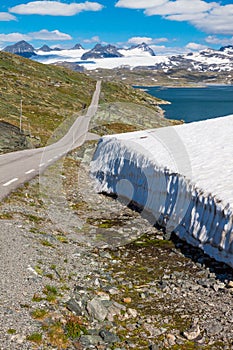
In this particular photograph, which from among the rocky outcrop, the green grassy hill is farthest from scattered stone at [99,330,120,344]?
the green grassy hill

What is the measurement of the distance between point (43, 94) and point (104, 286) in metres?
116

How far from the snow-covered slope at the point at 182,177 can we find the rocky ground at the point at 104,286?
3.49ft

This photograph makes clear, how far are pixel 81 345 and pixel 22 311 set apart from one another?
2.14m

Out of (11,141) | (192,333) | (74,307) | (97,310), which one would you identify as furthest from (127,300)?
(11,141)

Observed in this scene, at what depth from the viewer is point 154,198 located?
2327cm

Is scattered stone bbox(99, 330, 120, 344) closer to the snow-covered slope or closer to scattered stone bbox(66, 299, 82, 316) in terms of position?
scattered stone bbox(66, 299, 82, 316)

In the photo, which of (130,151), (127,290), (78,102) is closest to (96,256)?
(127,290)

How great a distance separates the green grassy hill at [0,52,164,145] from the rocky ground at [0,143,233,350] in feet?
135

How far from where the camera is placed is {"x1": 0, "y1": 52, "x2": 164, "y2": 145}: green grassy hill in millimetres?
79938

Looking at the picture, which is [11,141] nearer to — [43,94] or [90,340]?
[90,340]

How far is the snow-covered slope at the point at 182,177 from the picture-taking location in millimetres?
16844

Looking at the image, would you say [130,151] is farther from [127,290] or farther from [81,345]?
[81,345]

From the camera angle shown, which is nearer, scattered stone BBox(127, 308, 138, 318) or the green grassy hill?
scattered stone BBox(127, 308, 138, 318)

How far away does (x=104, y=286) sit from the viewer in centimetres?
1469
